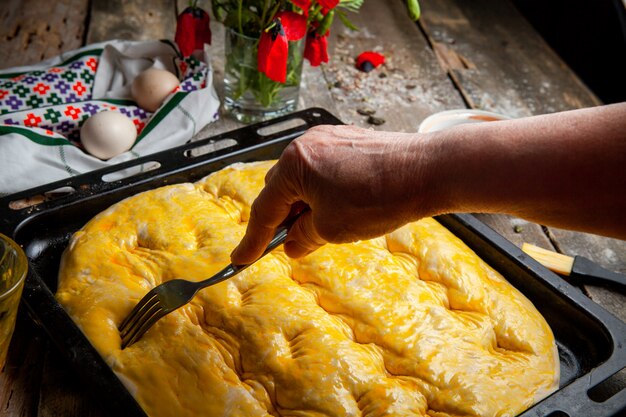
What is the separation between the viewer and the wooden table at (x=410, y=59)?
2305 millimetres

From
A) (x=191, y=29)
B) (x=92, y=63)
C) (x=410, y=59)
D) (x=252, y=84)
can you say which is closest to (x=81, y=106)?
(x=92, y=63)

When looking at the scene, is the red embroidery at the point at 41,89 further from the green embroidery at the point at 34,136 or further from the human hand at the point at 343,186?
the human hand at the point at 343,186

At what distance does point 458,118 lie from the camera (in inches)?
83.0

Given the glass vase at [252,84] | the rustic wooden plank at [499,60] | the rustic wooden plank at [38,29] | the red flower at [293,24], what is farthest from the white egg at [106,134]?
the rustic wooden plank at [499,60]

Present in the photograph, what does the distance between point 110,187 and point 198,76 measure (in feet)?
2.20

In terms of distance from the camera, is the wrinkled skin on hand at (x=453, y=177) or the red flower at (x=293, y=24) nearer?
the wrinkled skin on hand at (x=453, y=177)

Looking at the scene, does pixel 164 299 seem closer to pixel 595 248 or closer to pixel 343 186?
pixel 343 186

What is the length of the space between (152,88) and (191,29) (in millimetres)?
225

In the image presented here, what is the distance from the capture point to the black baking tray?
1146mm

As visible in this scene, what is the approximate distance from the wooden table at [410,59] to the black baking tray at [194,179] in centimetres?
37

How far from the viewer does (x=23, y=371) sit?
1.30 meters

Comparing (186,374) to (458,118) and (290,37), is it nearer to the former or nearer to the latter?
(290,37)

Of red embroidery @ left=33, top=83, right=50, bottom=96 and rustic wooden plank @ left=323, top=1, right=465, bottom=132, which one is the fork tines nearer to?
red embroidery @ left=33, top=83, right=50, bottom=96

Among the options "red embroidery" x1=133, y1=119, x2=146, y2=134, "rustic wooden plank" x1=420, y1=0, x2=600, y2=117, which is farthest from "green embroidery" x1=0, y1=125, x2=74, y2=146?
"rustic wooden plank" x1=420, y1=0, x2=600, y2=117
